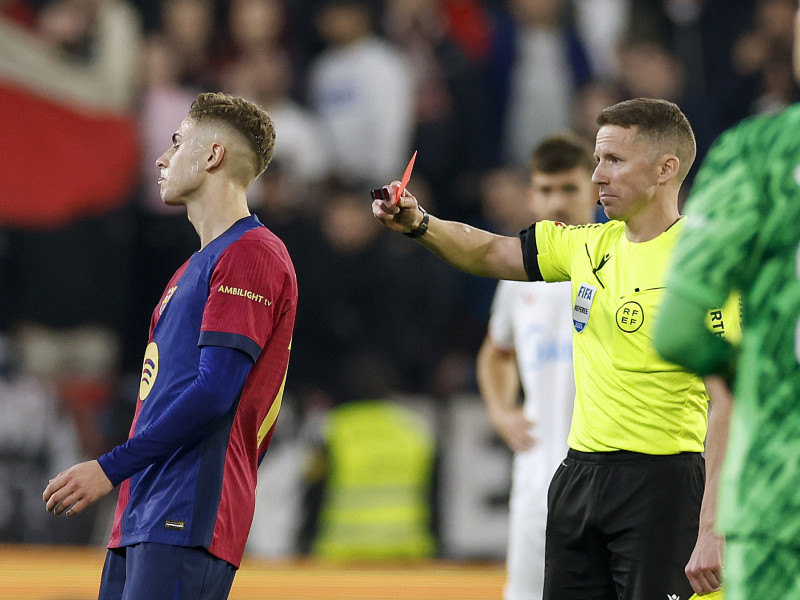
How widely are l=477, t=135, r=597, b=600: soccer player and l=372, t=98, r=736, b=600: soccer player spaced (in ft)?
4.22

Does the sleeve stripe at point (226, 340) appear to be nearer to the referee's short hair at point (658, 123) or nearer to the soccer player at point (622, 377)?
the soccer player at point (622, 377)

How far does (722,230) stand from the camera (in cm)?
225

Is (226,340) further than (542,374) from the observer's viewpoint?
No

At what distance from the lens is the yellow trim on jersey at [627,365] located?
358cm

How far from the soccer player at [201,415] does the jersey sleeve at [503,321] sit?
2.03 m

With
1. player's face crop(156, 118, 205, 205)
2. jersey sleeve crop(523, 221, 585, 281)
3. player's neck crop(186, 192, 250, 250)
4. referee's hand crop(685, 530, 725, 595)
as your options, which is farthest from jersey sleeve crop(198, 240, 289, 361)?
referee's hand crop(685, 530, 725, 595)

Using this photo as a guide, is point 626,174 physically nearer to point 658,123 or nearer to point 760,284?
point 658,123

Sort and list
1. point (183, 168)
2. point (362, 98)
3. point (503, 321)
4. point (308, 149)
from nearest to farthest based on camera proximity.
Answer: point (183, 168)
point (503, 321)
point (308, 149)
point (362, 98)

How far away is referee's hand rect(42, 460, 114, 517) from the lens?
10.5 ft

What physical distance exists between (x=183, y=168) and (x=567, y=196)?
6.61 ft

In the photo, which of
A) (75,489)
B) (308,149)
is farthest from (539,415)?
(308,149)

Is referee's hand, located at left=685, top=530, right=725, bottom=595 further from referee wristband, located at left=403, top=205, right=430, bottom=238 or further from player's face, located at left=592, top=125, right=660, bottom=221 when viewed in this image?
referee wristband, located at left=403, top=205, right=430, bottom=238

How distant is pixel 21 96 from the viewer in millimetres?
9367

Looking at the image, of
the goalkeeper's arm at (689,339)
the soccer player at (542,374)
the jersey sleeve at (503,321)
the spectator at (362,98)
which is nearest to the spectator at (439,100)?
the spectator at (362,98)
